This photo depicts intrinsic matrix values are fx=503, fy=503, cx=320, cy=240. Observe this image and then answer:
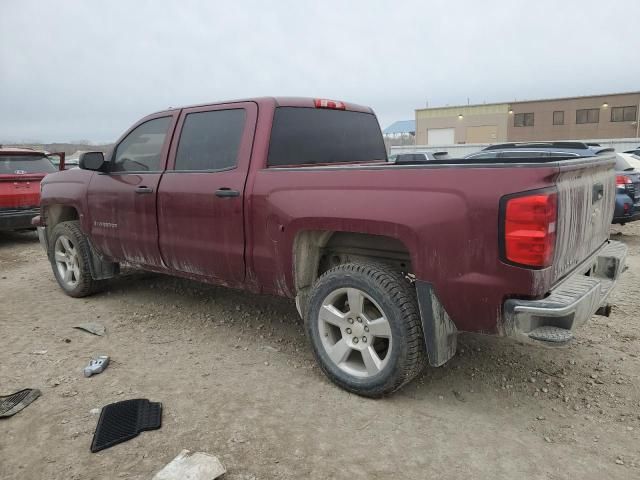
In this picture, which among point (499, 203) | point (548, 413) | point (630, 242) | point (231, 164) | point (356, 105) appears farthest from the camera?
point (630, 242)

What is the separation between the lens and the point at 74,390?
3.34m

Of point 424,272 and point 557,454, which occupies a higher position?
point 424,272

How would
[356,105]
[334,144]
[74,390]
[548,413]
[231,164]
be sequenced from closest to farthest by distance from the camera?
[548,413], [74,390], [231,164], [334,144], [356,105]

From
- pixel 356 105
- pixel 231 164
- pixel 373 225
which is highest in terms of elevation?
pixel 356 105

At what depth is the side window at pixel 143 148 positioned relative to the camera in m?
4.43

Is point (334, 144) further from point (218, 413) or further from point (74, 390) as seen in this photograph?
point (74, 390)

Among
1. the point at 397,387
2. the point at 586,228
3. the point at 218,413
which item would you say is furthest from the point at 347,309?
the point at 586,228

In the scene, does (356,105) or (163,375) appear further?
(356,105)

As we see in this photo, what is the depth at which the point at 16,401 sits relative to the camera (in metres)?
3.21

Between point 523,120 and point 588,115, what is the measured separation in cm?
537

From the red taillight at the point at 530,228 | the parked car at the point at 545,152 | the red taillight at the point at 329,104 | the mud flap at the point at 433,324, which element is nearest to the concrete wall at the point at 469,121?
the parked car at the point at 545,152

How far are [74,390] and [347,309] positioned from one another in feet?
6.21

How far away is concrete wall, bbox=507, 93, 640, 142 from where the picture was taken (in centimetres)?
4256

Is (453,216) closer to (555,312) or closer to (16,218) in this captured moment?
(555,312)
